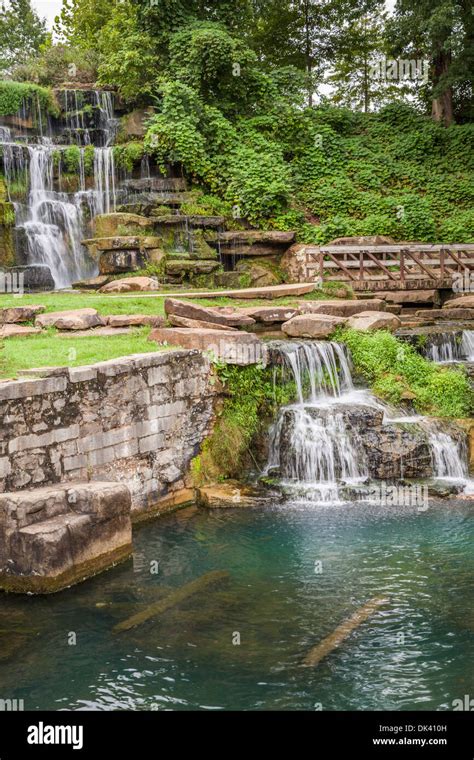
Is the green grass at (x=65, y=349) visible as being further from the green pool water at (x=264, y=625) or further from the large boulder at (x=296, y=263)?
the large boulder at (x=296, y=263)

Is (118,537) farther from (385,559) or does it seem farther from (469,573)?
(469,573)

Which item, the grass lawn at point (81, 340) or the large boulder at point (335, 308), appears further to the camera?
the large boulder at point (335, 308)

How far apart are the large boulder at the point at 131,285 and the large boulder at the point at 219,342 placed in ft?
18.1

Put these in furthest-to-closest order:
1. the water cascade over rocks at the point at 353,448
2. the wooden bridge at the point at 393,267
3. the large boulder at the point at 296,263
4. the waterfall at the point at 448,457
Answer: the large boulder at the point at 296,263 → the wooden bridge at the point at 393,267 → the waterfall at the point at 448,457 → the water cascade over rocks at the point at 353,448

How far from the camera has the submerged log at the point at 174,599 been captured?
7.41 m

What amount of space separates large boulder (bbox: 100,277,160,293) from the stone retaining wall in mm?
6278

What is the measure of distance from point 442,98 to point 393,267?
35.9 ft

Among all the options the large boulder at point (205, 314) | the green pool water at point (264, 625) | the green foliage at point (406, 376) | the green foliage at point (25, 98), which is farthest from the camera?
the green foliage at point (25, 98)

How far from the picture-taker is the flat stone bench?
7.79 metres

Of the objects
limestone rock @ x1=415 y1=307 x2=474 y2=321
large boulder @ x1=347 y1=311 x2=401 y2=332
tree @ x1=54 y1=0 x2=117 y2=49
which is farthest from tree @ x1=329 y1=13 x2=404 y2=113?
large boulder @ x1=347 y1=311 x2=401 y2=332

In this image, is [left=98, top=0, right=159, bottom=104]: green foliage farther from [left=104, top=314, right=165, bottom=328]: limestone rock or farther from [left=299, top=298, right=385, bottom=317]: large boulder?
[left=104, top=314, right=165, bottom=328]: limestone rock

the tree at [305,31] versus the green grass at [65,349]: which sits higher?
the tree at [305,31]

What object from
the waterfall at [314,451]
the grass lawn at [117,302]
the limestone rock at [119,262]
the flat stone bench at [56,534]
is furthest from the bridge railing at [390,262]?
the flat stone bench at [56,534]

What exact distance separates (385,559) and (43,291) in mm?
13298
